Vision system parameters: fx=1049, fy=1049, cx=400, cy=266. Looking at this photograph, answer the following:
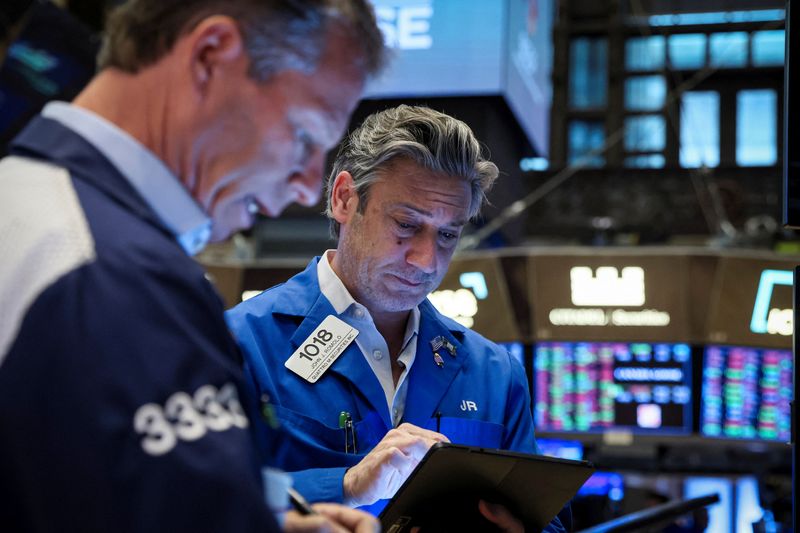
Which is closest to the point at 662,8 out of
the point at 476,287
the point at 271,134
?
the point at 476,287

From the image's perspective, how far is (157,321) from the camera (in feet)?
2.85

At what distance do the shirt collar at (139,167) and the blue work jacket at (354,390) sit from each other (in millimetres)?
890

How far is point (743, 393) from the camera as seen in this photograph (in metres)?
6.32

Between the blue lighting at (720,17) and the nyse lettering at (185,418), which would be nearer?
the nyse lettering at (185,418)

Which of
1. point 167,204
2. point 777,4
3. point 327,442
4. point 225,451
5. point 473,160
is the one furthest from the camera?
point 777,4

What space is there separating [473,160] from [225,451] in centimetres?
137

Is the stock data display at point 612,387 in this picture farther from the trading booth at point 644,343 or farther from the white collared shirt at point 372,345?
the white collared shirt at point 372,345

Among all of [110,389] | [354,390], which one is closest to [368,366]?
[354,390]

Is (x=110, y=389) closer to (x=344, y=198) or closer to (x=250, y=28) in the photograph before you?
(x=250, y=28)

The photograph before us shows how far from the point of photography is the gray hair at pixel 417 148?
212 cm

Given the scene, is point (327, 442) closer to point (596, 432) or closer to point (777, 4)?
point (596, 432)

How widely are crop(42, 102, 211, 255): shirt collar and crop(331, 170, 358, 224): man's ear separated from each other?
1170mm

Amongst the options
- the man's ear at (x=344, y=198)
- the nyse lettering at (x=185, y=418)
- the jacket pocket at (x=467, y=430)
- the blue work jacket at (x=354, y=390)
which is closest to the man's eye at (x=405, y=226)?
the man's ear at (x=344, y=198)

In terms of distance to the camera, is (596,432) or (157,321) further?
(596,432)
